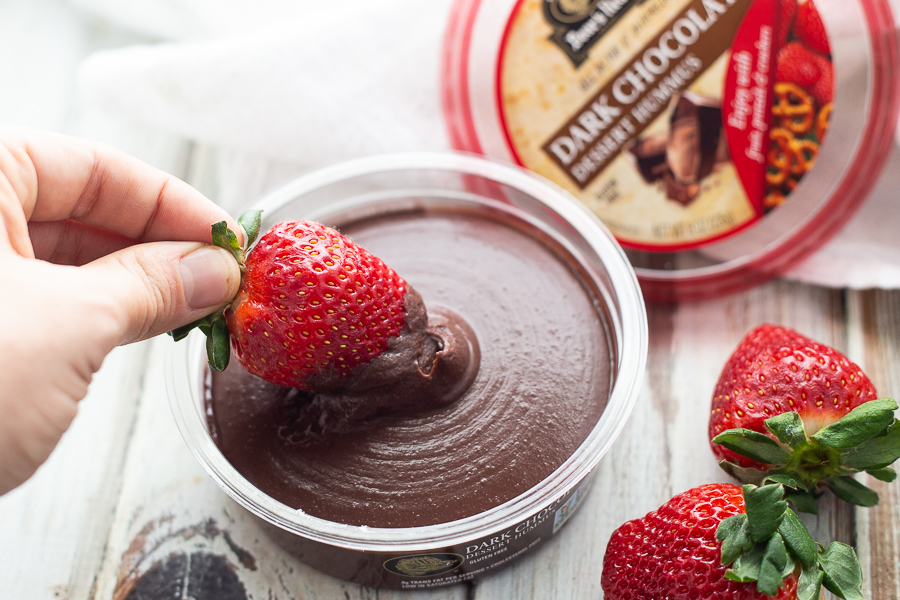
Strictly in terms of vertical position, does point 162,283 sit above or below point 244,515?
above

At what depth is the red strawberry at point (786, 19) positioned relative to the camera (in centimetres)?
163

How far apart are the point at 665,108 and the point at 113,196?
3.83 ft

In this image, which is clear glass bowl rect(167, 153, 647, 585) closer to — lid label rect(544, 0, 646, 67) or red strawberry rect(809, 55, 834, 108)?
lid label rect(544, 0, 646, 67)

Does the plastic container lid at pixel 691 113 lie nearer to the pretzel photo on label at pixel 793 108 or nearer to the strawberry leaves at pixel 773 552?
the pretzel photo on label at pixel 793 108

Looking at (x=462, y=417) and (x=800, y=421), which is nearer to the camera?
(x=800, y=421)

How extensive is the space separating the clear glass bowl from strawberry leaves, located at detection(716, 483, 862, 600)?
25 centimetres

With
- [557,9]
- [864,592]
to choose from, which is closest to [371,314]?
[557,9]

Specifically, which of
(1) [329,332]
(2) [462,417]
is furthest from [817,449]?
(1) [329,332]

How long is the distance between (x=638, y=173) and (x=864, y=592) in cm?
96

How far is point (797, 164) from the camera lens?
169 cm

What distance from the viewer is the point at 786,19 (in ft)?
5.35

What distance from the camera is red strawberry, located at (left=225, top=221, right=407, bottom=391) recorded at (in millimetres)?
1129

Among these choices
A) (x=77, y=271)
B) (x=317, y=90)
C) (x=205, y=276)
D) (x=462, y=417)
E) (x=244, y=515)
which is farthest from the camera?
(x=317, y=90)

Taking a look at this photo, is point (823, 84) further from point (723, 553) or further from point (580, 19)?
point (723, 553)
